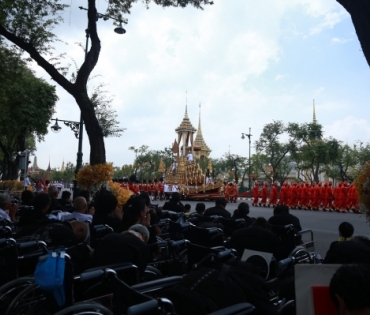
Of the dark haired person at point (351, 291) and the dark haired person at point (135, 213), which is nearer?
the dark haired person at point (351, 291)

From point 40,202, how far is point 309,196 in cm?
2312

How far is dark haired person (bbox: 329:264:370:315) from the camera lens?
204 cm

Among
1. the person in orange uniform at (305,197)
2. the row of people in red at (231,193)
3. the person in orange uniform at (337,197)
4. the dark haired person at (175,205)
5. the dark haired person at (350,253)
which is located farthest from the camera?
the row of people in red at (231,193)

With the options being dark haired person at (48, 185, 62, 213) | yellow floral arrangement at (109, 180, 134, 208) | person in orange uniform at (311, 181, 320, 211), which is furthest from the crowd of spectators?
person in orange uniform at (311, 181, 320, 211)

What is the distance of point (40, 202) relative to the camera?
620 cm

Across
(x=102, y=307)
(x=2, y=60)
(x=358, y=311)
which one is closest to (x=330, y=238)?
(x=102, y=307)

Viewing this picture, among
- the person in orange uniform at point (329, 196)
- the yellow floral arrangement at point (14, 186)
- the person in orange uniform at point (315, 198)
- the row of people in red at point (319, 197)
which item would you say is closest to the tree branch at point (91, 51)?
the yellow floral arrangement at point (14, 186)

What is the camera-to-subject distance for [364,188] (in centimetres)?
577

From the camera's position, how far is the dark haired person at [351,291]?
2.04 metres

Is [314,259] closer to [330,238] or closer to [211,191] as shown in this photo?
[330,238]

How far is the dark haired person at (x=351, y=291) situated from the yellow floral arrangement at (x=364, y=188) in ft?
12.9

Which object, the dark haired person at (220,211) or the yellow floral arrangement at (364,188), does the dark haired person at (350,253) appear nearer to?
the yellow floral arrangement at (364,188)

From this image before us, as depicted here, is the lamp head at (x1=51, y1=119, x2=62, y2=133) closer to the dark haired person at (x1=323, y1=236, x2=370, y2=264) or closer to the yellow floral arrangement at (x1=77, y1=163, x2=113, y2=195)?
the yellow floral arrangement at (x1=77, y1=163, x2=113, y2=195)

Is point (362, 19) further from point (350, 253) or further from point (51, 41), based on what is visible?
point (51, 41)
